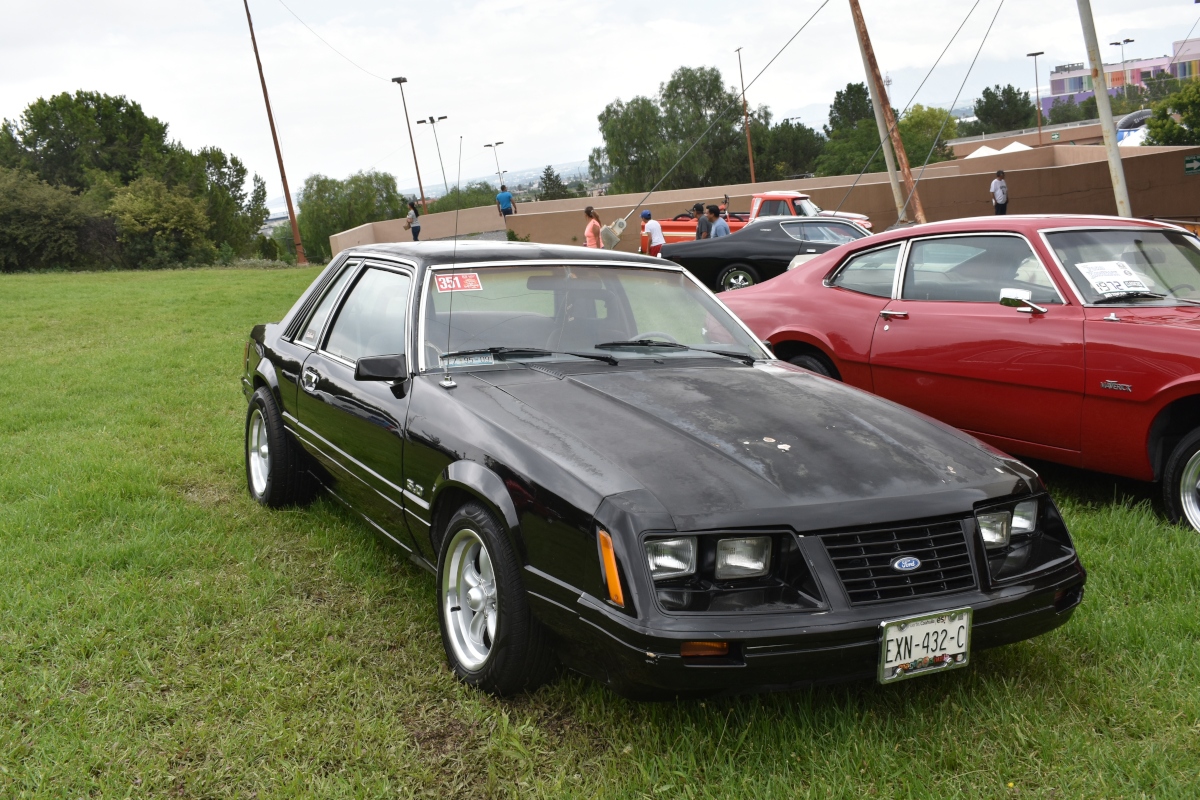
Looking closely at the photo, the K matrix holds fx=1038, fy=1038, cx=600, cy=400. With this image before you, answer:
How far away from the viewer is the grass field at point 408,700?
2920 millimetres

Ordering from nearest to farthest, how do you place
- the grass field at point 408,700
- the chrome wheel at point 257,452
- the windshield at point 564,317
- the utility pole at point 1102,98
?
the grass field at point 408,700 → the windshield at point 564,317 → the chrome wheel at point 257,452 → the utility pole at point 1102,98

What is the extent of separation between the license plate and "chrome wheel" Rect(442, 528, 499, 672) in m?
1.24

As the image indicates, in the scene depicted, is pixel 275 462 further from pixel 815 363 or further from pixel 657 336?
pixel 815 363

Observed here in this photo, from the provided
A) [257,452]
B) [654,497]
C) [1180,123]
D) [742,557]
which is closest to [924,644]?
[742,557]

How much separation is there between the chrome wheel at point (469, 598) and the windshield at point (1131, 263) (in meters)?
3.45

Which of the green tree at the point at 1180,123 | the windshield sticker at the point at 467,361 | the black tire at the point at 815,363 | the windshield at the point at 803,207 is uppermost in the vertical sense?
the green tree at the point at 1180,123

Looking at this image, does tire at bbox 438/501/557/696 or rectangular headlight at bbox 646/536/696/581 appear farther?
tire at bbox 438/501/557/696

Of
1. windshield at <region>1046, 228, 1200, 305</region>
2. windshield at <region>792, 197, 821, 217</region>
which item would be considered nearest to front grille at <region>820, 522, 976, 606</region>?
windshield at <region>1046, 228, 1200, 305</region>

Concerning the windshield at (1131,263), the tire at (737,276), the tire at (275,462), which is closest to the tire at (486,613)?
the tire at (275,462)

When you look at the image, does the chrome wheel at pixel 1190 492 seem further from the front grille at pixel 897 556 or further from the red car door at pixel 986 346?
the front grille at pixel 897 556

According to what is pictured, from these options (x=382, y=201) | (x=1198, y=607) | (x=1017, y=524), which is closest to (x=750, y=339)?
(x=1017, y=524)

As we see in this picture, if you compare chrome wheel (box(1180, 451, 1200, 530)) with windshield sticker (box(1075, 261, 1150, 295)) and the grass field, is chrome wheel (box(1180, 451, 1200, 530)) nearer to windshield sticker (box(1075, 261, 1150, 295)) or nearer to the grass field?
the grass field

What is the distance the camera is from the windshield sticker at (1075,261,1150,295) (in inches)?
204

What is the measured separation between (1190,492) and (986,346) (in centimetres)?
123
